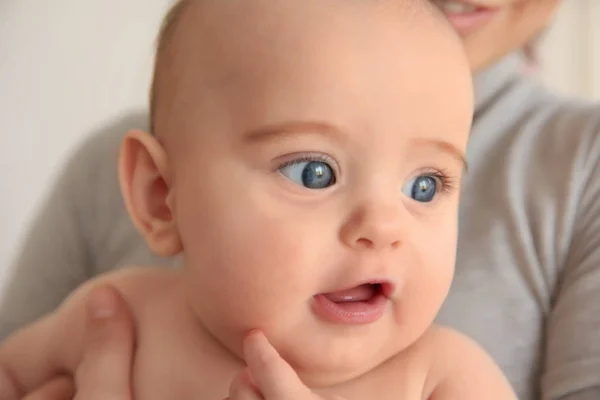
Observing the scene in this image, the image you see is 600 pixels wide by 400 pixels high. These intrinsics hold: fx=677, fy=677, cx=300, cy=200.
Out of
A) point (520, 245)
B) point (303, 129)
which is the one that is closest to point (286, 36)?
point (303, 129)

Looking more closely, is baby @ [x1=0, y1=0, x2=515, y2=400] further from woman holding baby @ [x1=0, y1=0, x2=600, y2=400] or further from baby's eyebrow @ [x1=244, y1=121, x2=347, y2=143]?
woman holding baby @ [x1=0, y1=0, x2=600, y2=400]

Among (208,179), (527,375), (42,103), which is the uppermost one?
(208,179)

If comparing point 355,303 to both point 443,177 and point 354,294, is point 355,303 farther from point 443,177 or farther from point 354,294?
point 443,177

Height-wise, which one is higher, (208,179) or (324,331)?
(208,179)

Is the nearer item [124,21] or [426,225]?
[426,225]

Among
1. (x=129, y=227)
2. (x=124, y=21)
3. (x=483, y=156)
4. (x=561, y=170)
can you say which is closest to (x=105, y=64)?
(x=124, y=21)

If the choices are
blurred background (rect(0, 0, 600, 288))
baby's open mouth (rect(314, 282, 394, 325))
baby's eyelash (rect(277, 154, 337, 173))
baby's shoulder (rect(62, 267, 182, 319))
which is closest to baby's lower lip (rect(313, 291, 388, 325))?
baby's open mouth (rect(314, 282, 394, 325))

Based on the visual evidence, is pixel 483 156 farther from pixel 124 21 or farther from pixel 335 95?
pixel 124 21

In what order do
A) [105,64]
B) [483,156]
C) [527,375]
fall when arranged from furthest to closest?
1. [105,64]
2. [483,156]
3. [527,375]

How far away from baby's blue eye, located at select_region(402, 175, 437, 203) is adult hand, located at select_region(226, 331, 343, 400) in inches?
6.8

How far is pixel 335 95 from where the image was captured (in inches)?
21.0

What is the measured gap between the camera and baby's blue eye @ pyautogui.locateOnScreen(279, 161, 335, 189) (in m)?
0.54

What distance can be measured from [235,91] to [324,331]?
0.21 metres

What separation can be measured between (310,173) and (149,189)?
189 millimetres
